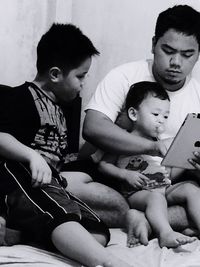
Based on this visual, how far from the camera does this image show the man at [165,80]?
1941 mm

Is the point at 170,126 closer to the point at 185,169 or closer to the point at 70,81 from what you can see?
the point at 185,169

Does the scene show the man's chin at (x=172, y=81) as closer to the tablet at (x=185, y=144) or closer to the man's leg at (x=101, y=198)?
the tablet at (x=185, y=144)

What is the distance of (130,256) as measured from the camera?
4.91 feet

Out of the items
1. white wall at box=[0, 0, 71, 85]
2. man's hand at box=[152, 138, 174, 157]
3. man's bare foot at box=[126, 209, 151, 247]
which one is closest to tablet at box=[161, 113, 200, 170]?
man's hand at box=[152, 138, 174, 157]

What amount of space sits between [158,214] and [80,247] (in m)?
0.42

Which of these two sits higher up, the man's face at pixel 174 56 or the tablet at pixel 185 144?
the man's face at pixel 174 56

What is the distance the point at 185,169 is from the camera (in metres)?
1.98

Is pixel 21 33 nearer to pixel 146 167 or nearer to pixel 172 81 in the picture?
pixel 172 81

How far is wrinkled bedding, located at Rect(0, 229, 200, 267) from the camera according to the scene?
1356 mm

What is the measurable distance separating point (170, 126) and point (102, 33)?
2.17 feet

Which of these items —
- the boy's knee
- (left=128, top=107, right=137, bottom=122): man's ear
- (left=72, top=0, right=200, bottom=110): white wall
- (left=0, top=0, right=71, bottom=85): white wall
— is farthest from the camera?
(left=72, top=0, right=200, bottom=110): white wall

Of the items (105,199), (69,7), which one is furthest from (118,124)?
(69,7)

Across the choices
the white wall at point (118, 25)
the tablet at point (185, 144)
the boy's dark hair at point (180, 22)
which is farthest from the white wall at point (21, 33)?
the tablet at point (185, 144)

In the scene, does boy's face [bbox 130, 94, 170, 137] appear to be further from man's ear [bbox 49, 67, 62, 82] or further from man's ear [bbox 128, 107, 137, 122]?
man's ear [bbox 49, 67, 62, 82]
